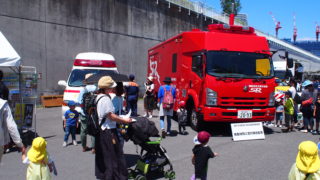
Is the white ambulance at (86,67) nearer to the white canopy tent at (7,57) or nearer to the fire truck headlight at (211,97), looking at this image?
the white canopy tent at (7,57)

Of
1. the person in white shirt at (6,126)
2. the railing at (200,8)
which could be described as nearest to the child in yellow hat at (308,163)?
the person in white shirt at (6,126)

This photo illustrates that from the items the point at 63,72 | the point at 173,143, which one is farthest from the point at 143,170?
the point at 63,72

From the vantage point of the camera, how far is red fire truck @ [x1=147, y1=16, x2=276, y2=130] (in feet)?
29.3

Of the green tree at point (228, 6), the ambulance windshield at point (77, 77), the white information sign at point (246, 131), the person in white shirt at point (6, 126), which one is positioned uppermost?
the green tree at point (228, 6)

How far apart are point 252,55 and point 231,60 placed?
0.77 meters

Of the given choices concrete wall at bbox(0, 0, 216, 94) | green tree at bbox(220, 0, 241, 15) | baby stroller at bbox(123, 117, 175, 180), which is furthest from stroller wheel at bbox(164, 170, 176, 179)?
green tree at bbox(220, 0, 241, 15)

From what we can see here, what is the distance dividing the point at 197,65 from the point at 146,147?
173 inches

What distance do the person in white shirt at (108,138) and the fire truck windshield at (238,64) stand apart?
4757 mm

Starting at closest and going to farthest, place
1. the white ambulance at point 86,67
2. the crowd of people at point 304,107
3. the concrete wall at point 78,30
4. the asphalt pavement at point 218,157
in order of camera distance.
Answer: the asphalt pavement at point 218,157
the crowd of people at point 304,107
the white ambulance at point 86,67
the concrete wall at point 78,30

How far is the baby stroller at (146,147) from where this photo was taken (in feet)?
17.4

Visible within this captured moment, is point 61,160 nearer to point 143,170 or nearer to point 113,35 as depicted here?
point 143,170

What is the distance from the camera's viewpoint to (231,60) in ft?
30.3

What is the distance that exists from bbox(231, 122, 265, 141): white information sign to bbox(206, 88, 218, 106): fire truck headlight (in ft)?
2.70

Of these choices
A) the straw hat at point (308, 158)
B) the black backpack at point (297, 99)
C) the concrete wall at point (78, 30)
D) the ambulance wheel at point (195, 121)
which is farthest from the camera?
the concrete wall at point (78, 30)
